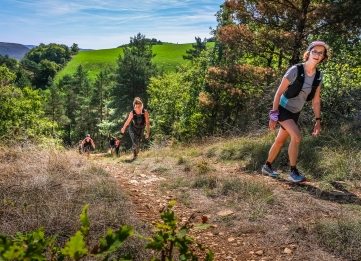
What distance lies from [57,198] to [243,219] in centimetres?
215

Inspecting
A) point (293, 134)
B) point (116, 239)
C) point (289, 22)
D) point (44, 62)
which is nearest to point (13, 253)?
point (116, 239)

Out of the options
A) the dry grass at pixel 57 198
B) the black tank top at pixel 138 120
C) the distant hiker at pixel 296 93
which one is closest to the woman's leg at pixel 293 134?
the distant hiker at pixel 296 93

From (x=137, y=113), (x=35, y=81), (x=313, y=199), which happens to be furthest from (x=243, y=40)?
(x=35, y=81)

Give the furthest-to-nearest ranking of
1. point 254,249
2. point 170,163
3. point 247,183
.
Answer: point 170,163 < point 247,183 < point 254,249

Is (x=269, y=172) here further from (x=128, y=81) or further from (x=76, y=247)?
(x=128, y=81)

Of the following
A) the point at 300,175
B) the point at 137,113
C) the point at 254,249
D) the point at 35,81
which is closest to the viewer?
the point at 254,249

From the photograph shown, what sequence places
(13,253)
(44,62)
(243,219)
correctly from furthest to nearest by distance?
1. (44,62)
2. (243,219)
3. (13,253)

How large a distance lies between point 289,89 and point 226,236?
2.45 m

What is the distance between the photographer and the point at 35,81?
86.5 m

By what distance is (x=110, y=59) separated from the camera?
256 feet

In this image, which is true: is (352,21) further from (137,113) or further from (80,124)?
(80,124)

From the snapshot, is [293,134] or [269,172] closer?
[293,134]

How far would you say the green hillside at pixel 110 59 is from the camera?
67.1 meters

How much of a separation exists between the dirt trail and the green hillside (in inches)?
2351
